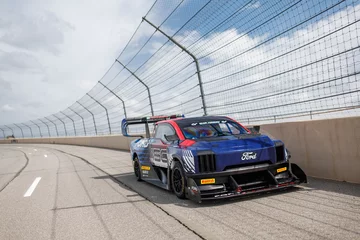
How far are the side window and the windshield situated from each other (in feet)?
1.01

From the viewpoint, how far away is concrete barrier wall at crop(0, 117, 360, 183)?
530 cm

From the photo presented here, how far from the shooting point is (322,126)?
19.2 feet

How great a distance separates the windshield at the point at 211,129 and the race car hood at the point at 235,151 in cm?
66

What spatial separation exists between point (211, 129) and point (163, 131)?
99cm

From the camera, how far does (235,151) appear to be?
4.95 meters

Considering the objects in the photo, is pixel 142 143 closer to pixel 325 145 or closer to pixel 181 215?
pixel 181 215

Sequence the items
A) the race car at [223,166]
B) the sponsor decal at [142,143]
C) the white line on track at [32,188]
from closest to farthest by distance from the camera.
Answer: the race car at [223,166] < the white line on track at [32,188] < the sponsor decal at [142,143]

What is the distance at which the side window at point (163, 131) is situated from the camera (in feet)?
20.8

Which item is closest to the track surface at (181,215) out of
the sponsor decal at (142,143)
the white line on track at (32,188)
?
the white line on track at (32,188)

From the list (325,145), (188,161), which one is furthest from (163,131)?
(325,145)

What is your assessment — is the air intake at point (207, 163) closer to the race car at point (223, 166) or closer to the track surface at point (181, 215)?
the race car at point (223, 166)

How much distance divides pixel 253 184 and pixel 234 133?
4.89 ft

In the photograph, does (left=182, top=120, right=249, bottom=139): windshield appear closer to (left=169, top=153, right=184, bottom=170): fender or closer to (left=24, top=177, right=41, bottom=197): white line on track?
(left=169, top=153, right=184, bottom=170): fender

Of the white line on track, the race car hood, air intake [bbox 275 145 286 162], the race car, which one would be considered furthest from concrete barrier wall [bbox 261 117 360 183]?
the white line on track
